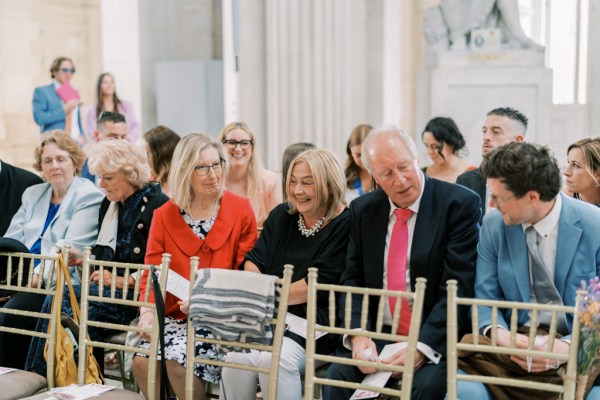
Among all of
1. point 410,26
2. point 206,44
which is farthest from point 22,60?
point 410,26

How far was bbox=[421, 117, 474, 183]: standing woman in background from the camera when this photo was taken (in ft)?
18.0

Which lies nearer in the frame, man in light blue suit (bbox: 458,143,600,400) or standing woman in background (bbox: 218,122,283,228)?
man in light blue suit (bbox: 458,143,600,400)

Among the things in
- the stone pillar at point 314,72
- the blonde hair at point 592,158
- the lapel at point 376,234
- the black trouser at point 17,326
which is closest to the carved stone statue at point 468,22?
the stone pillar at point 314,72

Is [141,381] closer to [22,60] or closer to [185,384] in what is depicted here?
[185,384]

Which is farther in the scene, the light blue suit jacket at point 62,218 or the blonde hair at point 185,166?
the light blue suit jacket at point 62,218

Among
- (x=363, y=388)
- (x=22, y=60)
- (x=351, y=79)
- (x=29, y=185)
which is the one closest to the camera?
(x=363, y=388)

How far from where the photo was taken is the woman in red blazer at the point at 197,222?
4.00 m

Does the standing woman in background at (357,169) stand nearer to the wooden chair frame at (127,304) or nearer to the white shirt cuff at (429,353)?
the wooden chair frame at (127,304)

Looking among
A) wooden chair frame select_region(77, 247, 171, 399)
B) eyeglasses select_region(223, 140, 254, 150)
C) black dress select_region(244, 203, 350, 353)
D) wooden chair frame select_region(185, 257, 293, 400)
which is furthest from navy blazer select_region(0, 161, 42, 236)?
wooden chair frame select_region(185, 257, 293, 400)

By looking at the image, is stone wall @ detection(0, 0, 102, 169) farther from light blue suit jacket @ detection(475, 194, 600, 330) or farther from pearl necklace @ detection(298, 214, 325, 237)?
light blue suit jacket @ detection(475, 194, 600, 330)

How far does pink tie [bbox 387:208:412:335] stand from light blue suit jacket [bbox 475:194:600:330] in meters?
0.30

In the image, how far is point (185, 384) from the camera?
11.6ft

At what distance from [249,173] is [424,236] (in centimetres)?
202

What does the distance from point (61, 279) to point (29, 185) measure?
154 cm
